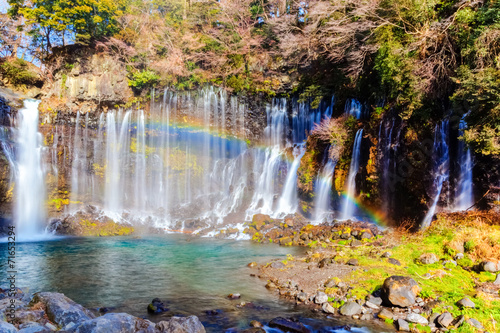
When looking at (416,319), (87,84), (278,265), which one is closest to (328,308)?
(416,319)

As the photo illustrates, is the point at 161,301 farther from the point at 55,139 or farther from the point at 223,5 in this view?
the point at 223,5

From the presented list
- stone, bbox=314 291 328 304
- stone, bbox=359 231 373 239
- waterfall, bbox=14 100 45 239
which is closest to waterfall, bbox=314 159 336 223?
stone, bbox=359 231 373 239

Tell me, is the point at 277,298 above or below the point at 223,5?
below

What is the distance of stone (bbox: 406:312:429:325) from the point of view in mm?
6336

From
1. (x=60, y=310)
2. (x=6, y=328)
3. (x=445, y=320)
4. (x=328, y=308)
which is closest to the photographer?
(x=6, y=328)

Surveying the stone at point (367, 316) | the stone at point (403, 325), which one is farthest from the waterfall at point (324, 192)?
the stone at point (403, 325)

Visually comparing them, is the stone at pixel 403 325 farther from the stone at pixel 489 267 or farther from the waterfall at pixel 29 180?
the waterfall at pixel 29 180

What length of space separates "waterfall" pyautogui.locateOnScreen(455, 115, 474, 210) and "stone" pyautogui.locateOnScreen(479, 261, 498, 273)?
494cm

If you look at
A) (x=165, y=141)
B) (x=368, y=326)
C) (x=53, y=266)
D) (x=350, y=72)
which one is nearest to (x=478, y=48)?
(x=350, y=72)

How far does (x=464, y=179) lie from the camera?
41.7ft

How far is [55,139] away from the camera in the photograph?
24609 mm

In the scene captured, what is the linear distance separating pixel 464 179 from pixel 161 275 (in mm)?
12335

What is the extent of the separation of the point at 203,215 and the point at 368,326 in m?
19.1

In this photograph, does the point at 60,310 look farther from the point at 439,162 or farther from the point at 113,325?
the point at 439,162
